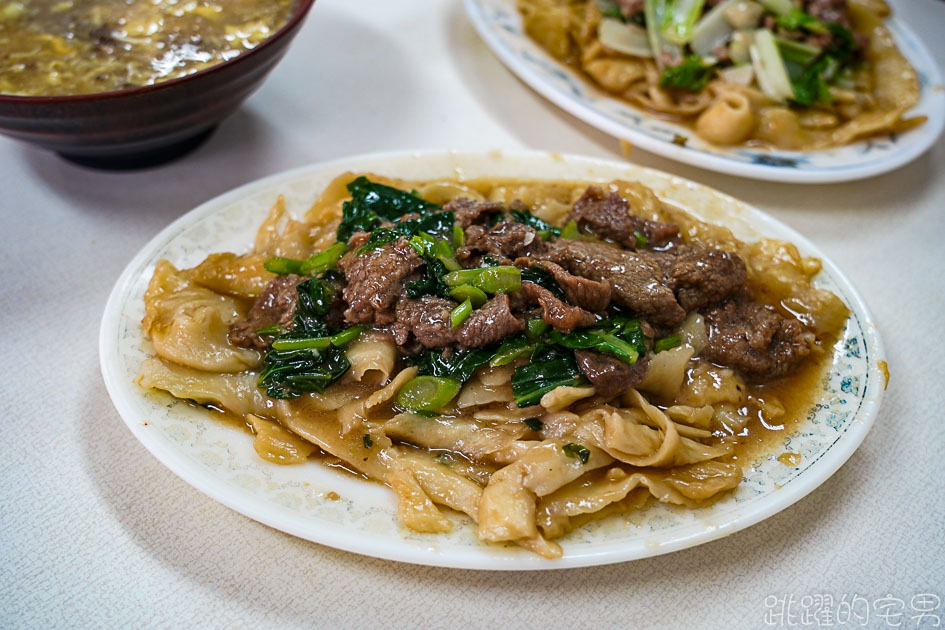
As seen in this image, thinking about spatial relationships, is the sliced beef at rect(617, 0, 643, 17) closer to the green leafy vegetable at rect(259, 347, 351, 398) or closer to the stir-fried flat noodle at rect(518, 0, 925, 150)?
the stir-fried flat noodle at rect(518, 0, 925, 150)

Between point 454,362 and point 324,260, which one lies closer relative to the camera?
point 454,362

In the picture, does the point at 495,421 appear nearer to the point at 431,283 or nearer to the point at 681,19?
the point at 431,283

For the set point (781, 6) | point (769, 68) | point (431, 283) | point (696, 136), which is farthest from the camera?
point (781, 6)

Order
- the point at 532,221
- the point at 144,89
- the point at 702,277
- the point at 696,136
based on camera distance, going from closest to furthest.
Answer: the point at 702,277 < the point at 144,89 < the point at 532,221 < the point at 696,136

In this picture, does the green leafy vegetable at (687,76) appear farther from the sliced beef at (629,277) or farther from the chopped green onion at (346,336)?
the chopped green onion at (346,336)

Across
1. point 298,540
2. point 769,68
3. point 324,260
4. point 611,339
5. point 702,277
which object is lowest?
point 298,540

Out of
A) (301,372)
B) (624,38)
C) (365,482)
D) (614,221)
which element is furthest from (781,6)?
(365,482)

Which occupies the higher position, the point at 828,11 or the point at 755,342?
the point at 828,11

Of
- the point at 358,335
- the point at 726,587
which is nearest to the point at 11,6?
the point at 358,335
